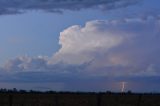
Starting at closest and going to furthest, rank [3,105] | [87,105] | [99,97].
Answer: [99,97] → [3,105] → [87,105]

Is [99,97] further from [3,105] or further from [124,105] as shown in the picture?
[124,105]

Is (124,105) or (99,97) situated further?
(124,105)

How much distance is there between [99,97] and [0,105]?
16557 mm

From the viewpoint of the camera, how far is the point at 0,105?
46844mm

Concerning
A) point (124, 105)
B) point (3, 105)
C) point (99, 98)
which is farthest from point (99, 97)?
point (124, 105)

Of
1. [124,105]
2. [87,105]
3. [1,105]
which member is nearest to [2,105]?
[1,105]

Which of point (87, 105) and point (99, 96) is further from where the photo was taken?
point (87, 105)

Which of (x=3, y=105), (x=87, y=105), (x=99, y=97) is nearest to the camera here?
(x=99, y=97)

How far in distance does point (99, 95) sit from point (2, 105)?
655 inches

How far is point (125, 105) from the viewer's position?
5800 cm

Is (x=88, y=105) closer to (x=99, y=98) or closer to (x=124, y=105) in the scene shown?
(x=124, y=105)

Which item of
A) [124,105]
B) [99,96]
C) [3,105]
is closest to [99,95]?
[99,96]

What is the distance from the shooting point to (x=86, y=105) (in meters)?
55.2

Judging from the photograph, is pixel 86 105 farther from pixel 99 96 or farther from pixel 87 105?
pixel 99 96
